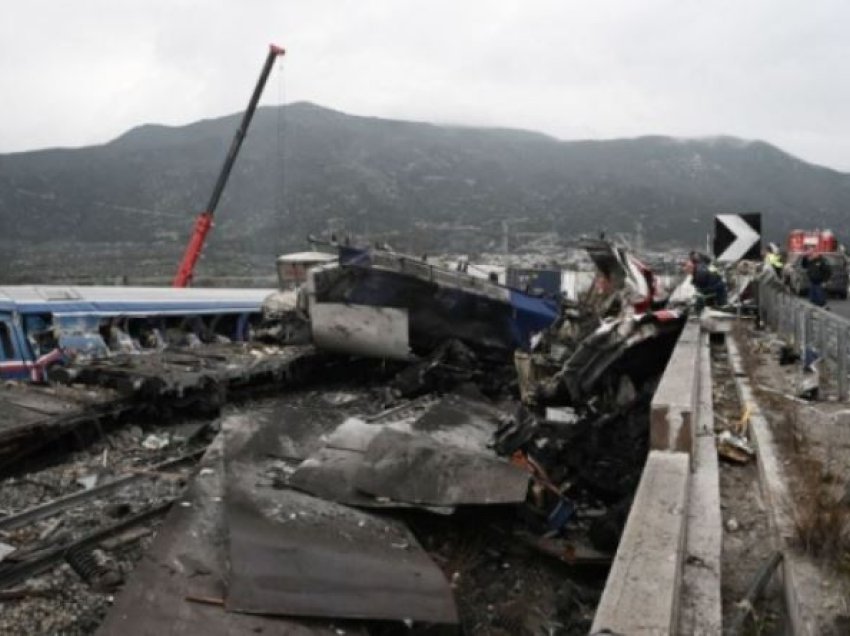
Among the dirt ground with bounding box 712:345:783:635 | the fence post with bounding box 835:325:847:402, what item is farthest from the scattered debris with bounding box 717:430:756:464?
the fence post with bounding box 835:325:847:402

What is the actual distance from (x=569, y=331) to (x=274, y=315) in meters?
6.90

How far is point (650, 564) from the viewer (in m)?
2.96

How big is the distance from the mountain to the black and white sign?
4719cm

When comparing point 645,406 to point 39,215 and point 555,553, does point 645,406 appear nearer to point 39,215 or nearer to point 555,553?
point 555,553

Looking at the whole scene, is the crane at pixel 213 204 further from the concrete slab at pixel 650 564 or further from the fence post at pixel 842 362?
the concrete slab at pixel 650 564

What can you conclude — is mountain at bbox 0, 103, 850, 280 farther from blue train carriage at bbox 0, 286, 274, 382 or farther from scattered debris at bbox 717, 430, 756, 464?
scattered debris at bbox 717, 430, 756, 464

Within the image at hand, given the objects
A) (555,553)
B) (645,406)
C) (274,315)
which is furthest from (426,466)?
(274,315)

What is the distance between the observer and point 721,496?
4070 millimetres

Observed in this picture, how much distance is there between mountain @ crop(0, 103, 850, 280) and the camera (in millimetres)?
75500

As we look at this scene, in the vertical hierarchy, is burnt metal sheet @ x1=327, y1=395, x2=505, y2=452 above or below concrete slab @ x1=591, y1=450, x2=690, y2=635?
below

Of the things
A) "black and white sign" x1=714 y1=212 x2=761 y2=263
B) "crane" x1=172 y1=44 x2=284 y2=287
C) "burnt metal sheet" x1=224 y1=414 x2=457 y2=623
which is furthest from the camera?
"crane" x1=172 y1=44 x2=284 y2=287

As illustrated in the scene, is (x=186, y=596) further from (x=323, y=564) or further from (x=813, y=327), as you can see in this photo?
(x=813, y=327)

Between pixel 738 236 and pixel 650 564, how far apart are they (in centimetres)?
686

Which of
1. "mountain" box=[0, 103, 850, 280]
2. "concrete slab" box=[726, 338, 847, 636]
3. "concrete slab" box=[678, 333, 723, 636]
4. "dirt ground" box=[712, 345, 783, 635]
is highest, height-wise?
"mountain" box=[0, 103, 850, 280]
